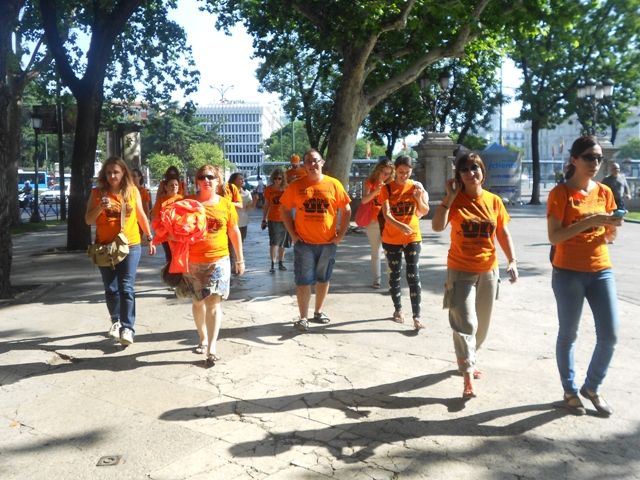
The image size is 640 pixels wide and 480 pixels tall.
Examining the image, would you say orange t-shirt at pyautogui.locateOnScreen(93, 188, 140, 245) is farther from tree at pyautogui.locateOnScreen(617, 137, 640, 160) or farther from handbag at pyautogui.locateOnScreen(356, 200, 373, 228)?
tree at pyautogui.locateOnScreen(617, 137, 640, 160)

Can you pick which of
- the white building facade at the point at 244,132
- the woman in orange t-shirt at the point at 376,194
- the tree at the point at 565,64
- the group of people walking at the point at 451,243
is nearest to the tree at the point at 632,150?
the tree at the point at 565,64

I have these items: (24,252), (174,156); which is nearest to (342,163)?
(24,252)

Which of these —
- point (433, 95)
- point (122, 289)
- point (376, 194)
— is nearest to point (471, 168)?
point (376, 194)

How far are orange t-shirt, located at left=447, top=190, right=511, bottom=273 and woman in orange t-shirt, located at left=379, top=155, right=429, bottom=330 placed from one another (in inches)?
70.1

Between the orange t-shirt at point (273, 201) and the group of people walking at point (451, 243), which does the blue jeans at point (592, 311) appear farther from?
the orange t-shirt at point (273, 201)

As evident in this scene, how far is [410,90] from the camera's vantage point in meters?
30.5

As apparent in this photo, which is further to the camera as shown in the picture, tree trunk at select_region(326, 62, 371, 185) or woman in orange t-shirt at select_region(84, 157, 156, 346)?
tree trunk at select_region(326, 62, 371, 185)

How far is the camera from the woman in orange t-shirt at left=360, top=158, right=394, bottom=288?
23.4 ft

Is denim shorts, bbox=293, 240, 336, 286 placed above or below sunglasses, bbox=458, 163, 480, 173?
below

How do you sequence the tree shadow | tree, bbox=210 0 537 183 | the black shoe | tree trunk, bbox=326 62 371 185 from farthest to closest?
tree trunk, bbox=326 62 371 185, tree, bbox=210 0 537 183, the tree shadow, the black shoe

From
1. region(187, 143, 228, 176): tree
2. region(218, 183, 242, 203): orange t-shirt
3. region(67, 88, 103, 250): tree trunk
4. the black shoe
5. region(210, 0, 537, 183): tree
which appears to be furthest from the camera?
region(187, 143, 228, 176): tree

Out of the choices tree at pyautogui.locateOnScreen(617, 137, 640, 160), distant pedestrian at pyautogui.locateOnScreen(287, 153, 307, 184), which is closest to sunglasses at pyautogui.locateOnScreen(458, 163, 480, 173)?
distant pedestrian at pyautogui.locateOnScreen(287, 153, 307, 184)

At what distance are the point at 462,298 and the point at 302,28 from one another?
15.9 meters

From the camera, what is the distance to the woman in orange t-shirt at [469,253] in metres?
4.41
